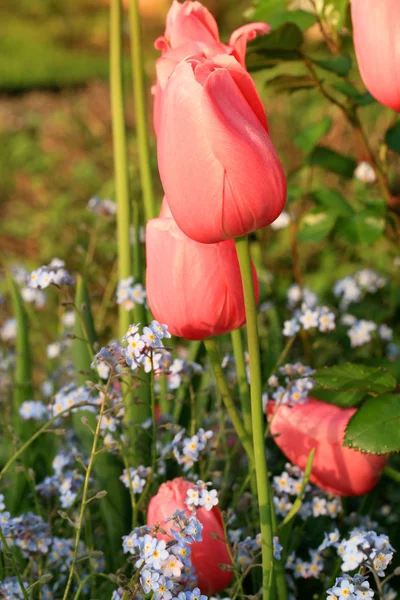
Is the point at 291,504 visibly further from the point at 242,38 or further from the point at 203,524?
the point at 242,38

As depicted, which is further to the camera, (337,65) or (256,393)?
(337,65)

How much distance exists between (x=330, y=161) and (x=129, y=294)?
1.24ft

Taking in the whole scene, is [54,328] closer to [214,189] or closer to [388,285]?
Answer: [388,285]

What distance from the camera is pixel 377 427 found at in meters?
0.70

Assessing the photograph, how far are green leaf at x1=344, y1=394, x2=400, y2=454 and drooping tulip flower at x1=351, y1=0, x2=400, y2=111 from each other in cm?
28

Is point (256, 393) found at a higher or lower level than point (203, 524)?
higher

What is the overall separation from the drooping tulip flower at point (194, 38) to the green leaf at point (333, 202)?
501 millimetres

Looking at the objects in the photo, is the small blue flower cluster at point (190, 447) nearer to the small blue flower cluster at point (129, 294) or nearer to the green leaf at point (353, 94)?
the small blue flower cluster at point (129, 294)

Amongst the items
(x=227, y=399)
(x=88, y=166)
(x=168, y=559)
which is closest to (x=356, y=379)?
(x=227, y=399)

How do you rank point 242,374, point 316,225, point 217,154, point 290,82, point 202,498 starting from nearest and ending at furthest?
point 217,154 → point 202,498 → point 242,374 → point 290,82 → point 316,225

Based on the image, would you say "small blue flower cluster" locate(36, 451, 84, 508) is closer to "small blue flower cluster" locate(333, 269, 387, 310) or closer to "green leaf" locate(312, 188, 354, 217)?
"green leaf" locate(312, 188, 354, 217)

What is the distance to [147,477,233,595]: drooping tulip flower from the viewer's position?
711mm

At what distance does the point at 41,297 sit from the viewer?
138 centimetres

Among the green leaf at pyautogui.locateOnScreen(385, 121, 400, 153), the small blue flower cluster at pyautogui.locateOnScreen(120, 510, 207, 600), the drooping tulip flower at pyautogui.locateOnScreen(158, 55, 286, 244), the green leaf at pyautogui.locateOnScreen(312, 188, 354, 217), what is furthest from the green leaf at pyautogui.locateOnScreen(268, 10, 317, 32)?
the small blue flower cluster at pyautogui.locateOnScreen(120, 510, 207, 600)
